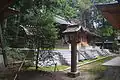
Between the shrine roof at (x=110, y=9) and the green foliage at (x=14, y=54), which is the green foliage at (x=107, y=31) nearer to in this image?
the green foliage at (x=14, y=54)

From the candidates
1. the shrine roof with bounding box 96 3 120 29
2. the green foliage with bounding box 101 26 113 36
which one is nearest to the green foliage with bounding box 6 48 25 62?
the shrine roof with bounding box 96 3 120 29

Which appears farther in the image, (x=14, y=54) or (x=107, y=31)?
(x=107, y=31)

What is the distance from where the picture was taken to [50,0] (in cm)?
1245

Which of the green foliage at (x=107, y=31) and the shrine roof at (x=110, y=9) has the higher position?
the shrine roof at (x=110, y=9)

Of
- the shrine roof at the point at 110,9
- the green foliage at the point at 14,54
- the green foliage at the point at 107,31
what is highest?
the shrine roof at the point at 110,9

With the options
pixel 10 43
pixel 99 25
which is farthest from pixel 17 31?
pixel 99 25

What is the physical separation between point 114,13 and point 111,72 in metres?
2.96

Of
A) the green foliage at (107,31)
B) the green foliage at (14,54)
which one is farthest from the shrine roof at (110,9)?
the green foliage at (107,31)

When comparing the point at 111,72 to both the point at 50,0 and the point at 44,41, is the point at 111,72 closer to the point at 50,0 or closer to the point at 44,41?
the point at 44,41

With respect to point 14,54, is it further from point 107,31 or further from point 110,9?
point 107,31

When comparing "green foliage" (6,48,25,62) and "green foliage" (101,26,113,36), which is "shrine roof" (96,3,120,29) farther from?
"green foliage" (101,26,113,36)

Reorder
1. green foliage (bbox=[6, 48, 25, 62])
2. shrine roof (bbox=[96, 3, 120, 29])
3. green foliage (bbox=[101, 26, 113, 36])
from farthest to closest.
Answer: green foliage (bbox=[101, 26, 113, 36]), green foliage (bbox=[6, 48, 25, 62]), shrine roof (bbox=[96, 3, 120, 29])

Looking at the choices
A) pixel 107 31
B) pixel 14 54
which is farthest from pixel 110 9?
Answer: pixel 107 31

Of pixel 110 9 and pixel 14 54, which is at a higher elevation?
pixel 110 9
